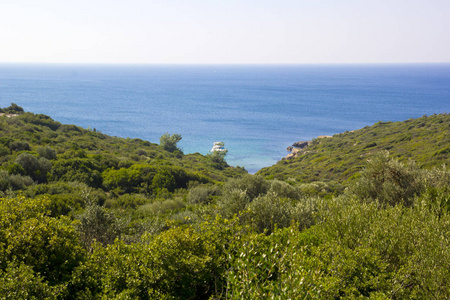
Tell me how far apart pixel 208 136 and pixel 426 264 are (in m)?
85.9

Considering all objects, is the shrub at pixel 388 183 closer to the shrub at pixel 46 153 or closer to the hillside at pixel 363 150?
the hillside at pixel 363 150

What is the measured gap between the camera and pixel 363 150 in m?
57.9

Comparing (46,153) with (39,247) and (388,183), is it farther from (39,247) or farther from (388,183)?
(388,183)

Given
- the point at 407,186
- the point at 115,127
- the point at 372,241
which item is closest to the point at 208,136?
the point at 115,127

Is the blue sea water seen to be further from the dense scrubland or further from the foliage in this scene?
the foliage

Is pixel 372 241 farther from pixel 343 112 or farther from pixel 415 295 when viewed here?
pixel 343 112

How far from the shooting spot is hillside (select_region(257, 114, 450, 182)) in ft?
145

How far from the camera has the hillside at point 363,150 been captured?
44.2 metres

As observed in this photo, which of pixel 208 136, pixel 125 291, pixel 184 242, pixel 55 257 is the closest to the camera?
pixel 125 291

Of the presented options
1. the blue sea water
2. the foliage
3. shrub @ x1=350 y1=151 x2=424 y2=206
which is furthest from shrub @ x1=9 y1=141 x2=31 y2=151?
the blue sea water

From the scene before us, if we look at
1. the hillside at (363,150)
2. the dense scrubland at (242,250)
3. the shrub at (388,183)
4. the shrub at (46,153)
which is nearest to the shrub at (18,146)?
the shrub at (46,153)

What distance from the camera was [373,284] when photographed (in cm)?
706

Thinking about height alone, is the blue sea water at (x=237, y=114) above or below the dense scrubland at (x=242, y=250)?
below

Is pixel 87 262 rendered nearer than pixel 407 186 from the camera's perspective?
Yes
